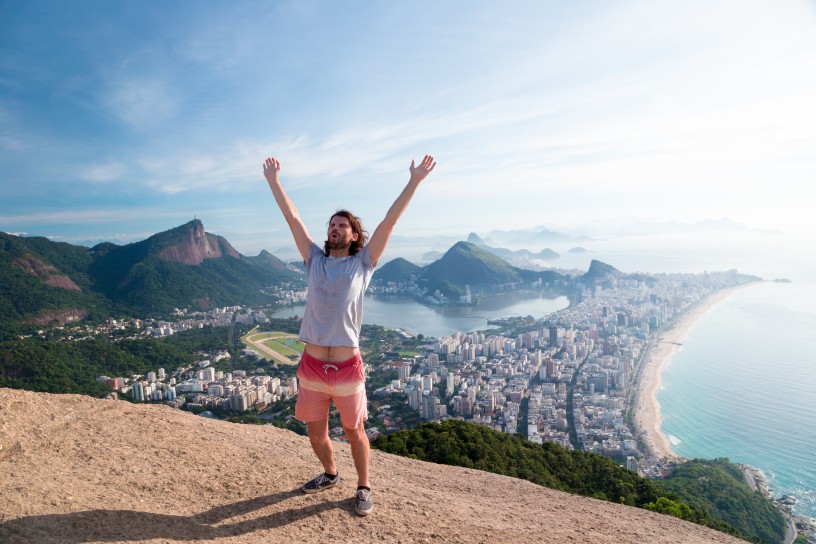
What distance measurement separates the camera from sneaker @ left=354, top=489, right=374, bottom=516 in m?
1.98

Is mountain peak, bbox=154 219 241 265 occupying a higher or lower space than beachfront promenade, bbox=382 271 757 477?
A: higher

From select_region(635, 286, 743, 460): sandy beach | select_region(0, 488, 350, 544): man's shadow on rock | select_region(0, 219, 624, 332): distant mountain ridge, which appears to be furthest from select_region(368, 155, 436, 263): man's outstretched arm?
select_region(0, 219, 624, 332): distant mountain ridge

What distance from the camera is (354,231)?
1.93 meters

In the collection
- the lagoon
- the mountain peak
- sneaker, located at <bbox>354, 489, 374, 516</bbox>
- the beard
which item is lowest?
the lagoon

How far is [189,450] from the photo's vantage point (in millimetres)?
2467

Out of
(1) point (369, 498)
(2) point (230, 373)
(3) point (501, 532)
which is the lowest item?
(2) point (230, 373)

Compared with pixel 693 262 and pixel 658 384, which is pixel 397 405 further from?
pixel 693 262

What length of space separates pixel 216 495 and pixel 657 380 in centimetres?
2162

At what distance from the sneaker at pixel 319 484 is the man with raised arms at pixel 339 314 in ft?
1.14

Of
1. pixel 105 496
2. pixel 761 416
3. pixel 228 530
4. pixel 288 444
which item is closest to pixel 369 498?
pixel 228 530

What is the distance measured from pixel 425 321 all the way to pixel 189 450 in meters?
33.7

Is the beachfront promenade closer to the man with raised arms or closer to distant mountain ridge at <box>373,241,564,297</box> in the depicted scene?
the man with raised arms

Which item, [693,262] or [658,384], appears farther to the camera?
[693,262]

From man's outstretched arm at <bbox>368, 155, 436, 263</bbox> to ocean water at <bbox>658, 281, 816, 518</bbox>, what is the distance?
13.7 metres
